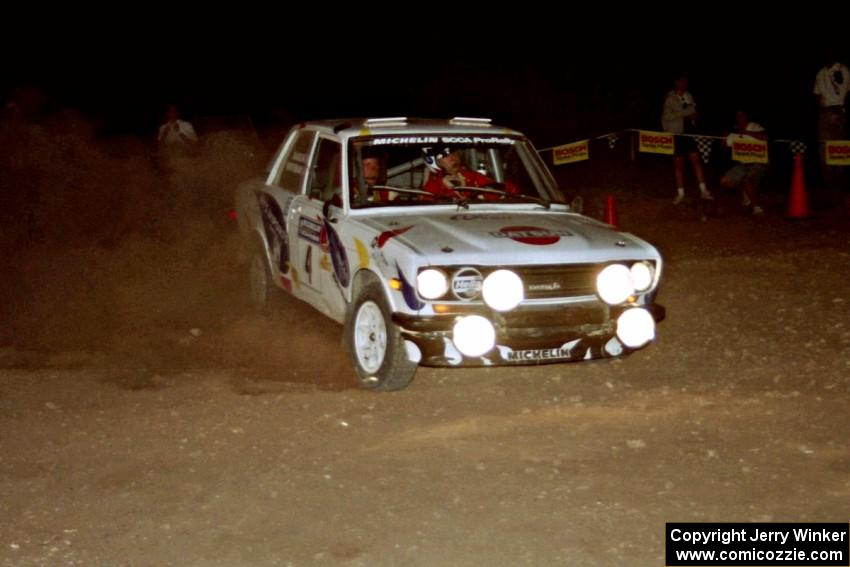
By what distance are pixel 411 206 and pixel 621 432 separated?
2.26 meters

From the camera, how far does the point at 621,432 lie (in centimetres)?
707

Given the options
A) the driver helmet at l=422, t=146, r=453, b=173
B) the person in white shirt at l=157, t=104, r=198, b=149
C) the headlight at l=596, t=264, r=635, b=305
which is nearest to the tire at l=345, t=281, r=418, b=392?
the headlight at l=596, t=264, r=635, b=305

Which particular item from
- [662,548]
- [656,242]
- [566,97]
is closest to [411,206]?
[662,548]

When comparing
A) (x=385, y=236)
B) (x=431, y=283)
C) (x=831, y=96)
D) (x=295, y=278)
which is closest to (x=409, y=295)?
(x=431, y=283)

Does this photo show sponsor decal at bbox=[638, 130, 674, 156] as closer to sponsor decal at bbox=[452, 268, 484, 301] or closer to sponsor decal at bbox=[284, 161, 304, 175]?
sponsor decal at bbox=[284, 161, 304, 175]

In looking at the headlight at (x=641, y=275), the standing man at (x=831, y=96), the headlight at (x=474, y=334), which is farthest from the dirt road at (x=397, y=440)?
the standing man at (x=831, y=96)

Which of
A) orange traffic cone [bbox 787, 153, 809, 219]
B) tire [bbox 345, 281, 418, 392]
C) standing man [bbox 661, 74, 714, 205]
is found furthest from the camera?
standing man [bbox 661, 74, 714, 205]

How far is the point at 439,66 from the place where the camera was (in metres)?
34.8

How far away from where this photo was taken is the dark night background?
2773 centimetres

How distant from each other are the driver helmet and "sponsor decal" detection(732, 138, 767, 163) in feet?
25.1

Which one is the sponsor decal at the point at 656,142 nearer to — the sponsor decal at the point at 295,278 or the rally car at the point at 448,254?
the rally car at the point at 448,254

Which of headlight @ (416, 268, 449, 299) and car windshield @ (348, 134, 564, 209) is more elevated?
car windshield @ (348, 134, 564, 209)

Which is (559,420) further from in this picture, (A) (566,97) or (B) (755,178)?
(A) (566,97)

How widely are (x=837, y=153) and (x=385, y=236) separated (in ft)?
32.7
